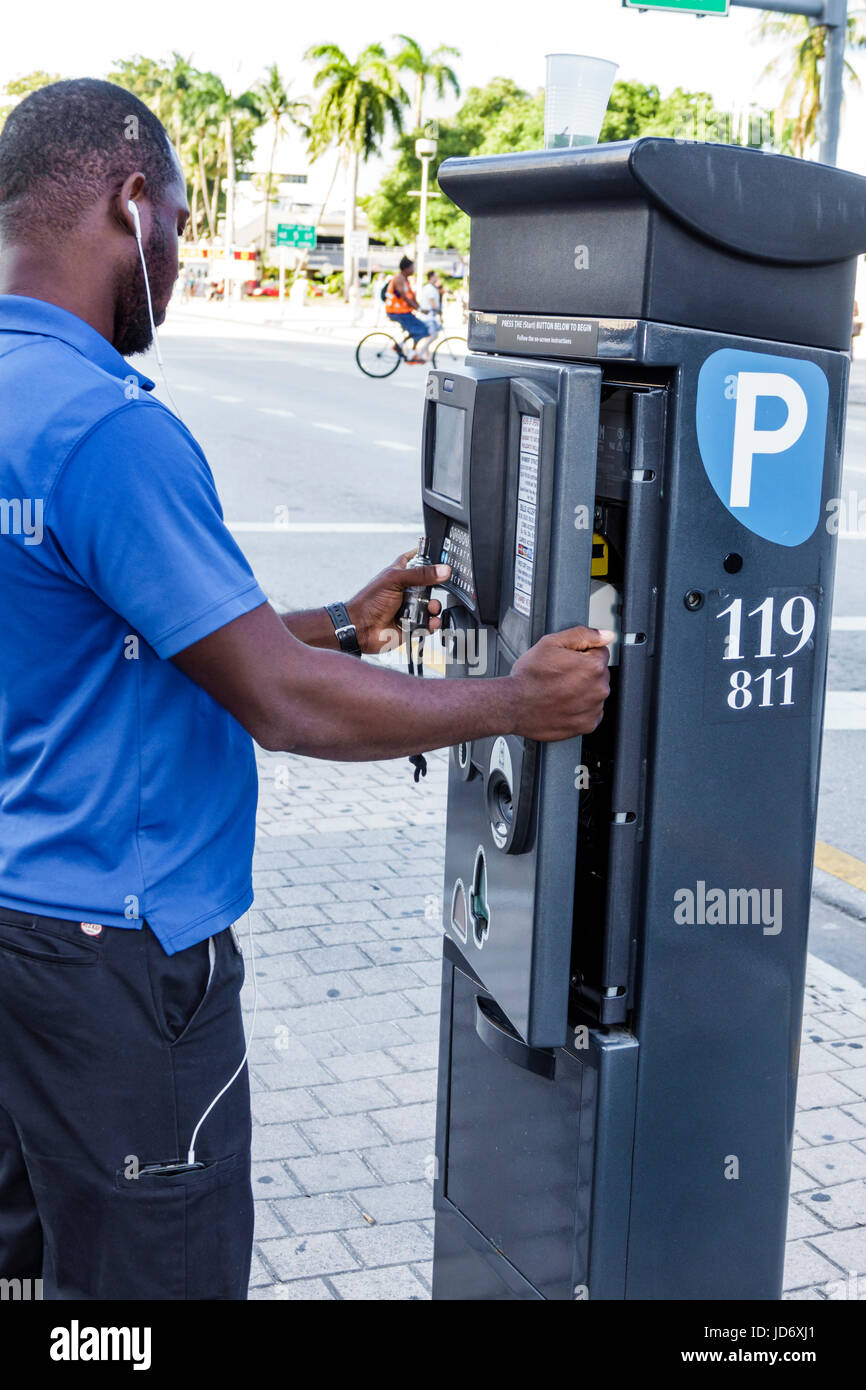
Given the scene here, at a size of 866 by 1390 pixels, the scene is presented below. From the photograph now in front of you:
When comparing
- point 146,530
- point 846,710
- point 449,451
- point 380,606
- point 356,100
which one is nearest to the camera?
point 146,530

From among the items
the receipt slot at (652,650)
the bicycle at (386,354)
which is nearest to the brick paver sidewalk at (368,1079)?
the receipt slot at (652,650)

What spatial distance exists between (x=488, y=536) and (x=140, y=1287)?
3.60ft

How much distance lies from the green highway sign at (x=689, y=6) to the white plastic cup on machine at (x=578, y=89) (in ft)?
25.4

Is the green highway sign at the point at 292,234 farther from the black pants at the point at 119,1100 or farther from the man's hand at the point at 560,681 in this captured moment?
the black pants at the point at 119,1100

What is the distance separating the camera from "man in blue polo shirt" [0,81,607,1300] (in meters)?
1.80

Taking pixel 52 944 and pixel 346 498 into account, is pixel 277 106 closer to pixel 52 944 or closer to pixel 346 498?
pixel 346 498

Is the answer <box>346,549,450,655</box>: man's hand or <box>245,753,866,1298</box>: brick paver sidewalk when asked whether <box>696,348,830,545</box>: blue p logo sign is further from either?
<box>245,753,866,1298</box>: brick paver sidewalk

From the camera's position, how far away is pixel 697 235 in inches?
79.1

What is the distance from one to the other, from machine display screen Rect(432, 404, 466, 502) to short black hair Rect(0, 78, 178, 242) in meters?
0.54

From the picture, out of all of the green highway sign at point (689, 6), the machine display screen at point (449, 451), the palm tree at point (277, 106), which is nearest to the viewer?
the machine display screen at point (449, 451)

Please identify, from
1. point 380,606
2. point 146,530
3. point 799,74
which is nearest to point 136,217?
point 146,530

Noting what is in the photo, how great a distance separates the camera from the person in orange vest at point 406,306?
910 inches

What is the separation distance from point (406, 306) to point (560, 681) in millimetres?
22309

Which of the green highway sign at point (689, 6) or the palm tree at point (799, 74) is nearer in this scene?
the green highway sign at point (689, 6)
